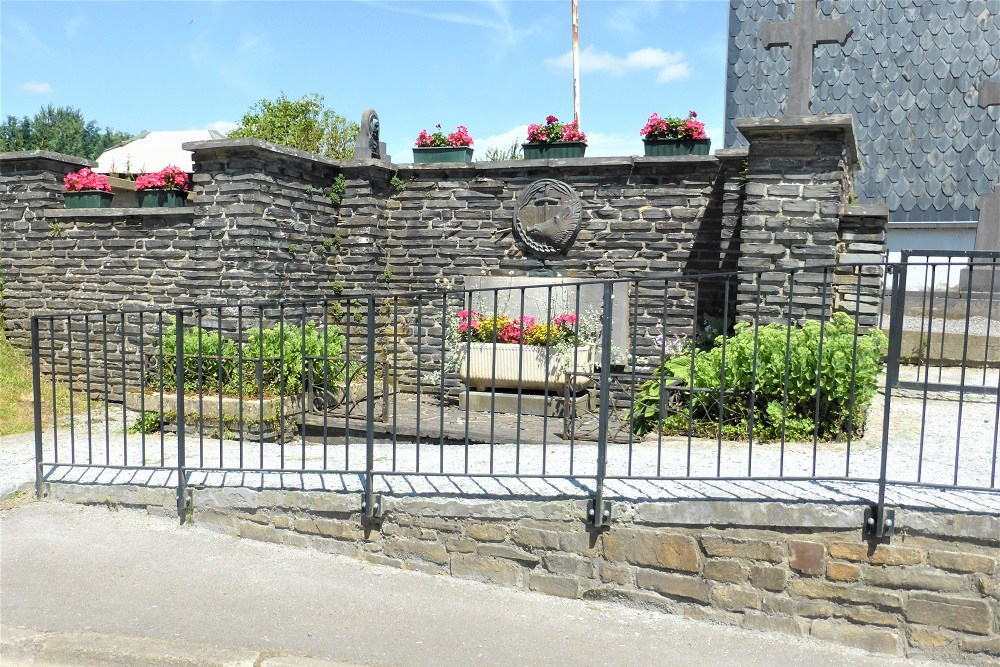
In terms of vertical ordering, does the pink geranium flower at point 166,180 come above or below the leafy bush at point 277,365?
above

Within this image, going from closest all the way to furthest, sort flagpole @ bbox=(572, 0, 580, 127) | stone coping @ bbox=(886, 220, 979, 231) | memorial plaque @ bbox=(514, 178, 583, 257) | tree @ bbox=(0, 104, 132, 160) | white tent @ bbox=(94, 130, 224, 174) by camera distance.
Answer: memorial plaque @ bbox=(514, 178, 583, 257)
stone coping @ bbox=(886, 220, 979, 231)
white tent @ bbox=(94, 130, 224, 174)
flagpole @ bbox=(572, 0, 580, 127)
tree @ bbox=(0, 104, 132, 160)

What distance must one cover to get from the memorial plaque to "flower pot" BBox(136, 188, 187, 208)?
12.5 ft

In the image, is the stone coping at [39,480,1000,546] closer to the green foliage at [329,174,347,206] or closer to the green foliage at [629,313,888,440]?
the green foliage at [629,313,888,440]

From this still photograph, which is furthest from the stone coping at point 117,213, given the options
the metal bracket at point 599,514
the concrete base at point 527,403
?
the metal bracket at point 599,514

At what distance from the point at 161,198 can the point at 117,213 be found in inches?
21.9

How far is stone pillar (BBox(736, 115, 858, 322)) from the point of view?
25.1ft

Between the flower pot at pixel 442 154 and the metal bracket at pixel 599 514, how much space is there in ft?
21.4

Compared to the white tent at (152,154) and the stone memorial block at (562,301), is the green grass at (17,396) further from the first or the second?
the white tent at (152,154)

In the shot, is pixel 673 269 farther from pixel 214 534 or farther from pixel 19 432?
pixel 19 432

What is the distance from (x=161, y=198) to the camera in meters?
9.63

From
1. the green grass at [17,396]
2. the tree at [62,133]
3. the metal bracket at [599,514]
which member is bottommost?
the green grass at [17,396]

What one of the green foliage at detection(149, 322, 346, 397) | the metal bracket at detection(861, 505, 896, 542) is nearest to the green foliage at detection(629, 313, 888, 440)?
the metal bracket at detection(861, 505, 896, 542)

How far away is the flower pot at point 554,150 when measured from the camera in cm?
980

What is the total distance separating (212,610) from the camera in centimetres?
428
